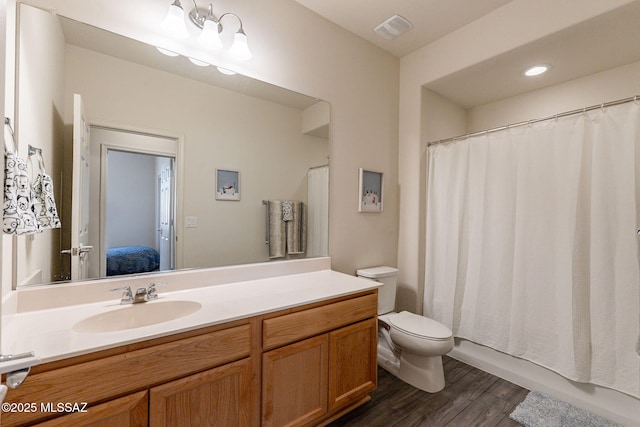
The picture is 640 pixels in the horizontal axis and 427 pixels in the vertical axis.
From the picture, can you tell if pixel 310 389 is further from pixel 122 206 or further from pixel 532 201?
pixel 532 201

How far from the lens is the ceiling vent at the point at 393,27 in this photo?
2205mm

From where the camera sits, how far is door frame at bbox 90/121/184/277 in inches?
57.6

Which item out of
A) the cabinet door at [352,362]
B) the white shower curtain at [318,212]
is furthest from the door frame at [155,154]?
the cabinet door at [352,362]

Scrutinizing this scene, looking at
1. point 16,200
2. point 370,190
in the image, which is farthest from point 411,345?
point 16,200

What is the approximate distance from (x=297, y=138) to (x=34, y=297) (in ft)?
5.50

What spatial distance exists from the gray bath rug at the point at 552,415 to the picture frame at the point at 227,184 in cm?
222

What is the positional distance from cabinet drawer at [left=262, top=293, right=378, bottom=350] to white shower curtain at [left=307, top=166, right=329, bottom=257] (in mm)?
603

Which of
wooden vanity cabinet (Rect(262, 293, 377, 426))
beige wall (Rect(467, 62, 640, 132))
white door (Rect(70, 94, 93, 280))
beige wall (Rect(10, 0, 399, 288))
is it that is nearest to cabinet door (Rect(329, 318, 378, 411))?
wooden vanity cabinet (Rect(262, 293, 377, 426))

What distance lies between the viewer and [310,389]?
1487 mm

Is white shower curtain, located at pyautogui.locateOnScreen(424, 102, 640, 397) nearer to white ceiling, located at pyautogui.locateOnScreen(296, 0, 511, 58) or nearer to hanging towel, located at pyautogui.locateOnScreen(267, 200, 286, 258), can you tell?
white ceiling, located at pyautogui.locateOnScreen(296, 0, 511, 58)

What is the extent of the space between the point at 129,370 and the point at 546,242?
246 cm

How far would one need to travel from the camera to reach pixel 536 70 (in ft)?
7.65

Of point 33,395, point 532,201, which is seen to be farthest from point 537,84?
point 33,395

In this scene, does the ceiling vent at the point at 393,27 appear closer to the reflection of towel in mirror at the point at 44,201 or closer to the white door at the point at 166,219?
the white door at the point at 166,219
